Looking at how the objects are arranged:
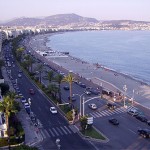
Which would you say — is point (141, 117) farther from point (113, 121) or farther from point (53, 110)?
point (53, 110)

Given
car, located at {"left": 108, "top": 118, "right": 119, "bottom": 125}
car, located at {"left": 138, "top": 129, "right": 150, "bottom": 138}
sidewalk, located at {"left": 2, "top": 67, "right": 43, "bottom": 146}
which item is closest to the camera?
sidewalk, located at {"left": 2, "top": 67, "right": 43, "bottom": 146}

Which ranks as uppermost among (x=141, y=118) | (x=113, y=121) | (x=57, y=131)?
(x=113, y=121)

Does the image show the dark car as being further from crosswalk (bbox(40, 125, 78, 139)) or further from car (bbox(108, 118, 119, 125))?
crosswalk (bbox(40, 125, 78, 139))

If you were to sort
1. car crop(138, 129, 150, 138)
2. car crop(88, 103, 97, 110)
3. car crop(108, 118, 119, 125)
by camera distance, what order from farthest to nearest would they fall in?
car crop(88, 103, 97, 110)
car crop(108, 118, 119, 125)
car crop(138, 129, 150, 138)

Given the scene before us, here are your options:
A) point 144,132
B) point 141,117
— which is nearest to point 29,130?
point 144,132

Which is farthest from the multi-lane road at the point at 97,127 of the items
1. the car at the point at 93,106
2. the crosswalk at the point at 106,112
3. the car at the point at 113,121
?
the car at the point at 93,106

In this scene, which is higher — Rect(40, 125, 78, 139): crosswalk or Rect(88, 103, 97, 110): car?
Rect(88, 103, 97, 110): car

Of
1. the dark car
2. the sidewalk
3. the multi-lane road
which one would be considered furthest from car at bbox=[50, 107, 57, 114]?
the dark car

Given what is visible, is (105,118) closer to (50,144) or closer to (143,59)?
(50,144)

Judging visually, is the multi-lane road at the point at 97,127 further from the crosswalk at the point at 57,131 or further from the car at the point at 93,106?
the car at the point at 93,106

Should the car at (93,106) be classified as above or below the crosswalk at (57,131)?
above
